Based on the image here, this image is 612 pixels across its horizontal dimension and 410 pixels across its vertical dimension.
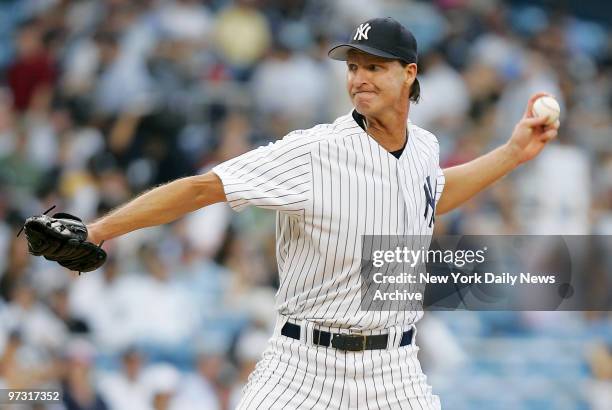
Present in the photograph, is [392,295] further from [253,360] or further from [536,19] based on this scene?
[536,19]

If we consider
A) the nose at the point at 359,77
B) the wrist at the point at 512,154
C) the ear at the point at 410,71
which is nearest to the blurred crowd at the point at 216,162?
the wrist at the point at 512,154

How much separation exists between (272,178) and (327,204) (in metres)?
0.21

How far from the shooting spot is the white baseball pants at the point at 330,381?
372 centimetres

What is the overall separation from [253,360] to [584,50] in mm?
5632

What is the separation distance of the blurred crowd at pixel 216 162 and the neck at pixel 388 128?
3043mm

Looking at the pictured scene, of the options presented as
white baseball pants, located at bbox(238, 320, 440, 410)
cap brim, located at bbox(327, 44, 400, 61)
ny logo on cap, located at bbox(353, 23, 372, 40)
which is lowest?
white baseball pants, located at bbox(238, 320, 440, 410)

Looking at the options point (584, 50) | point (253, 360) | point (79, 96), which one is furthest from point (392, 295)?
point (584, 50)

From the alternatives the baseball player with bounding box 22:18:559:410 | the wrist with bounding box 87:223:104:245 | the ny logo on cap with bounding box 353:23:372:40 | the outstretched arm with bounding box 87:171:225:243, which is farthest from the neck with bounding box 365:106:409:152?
the wrist with bounding box 87:223:104:245

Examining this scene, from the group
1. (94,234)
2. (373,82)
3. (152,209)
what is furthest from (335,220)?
(94,234)

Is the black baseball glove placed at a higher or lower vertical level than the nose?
lower

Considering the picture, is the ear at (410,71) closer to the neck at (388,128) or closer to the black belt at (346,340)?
the neck at (388,128)

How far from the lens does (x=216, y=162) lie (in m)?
8.73

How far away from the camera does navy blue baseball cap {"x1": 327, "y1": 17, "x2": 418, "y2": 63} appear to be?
3.85 m

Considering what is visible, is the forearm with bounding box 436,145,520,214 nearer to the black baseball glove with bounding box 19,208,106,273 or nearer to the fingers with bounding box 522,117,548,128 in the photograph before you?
the fingers with bounding box 522,117,548,128
